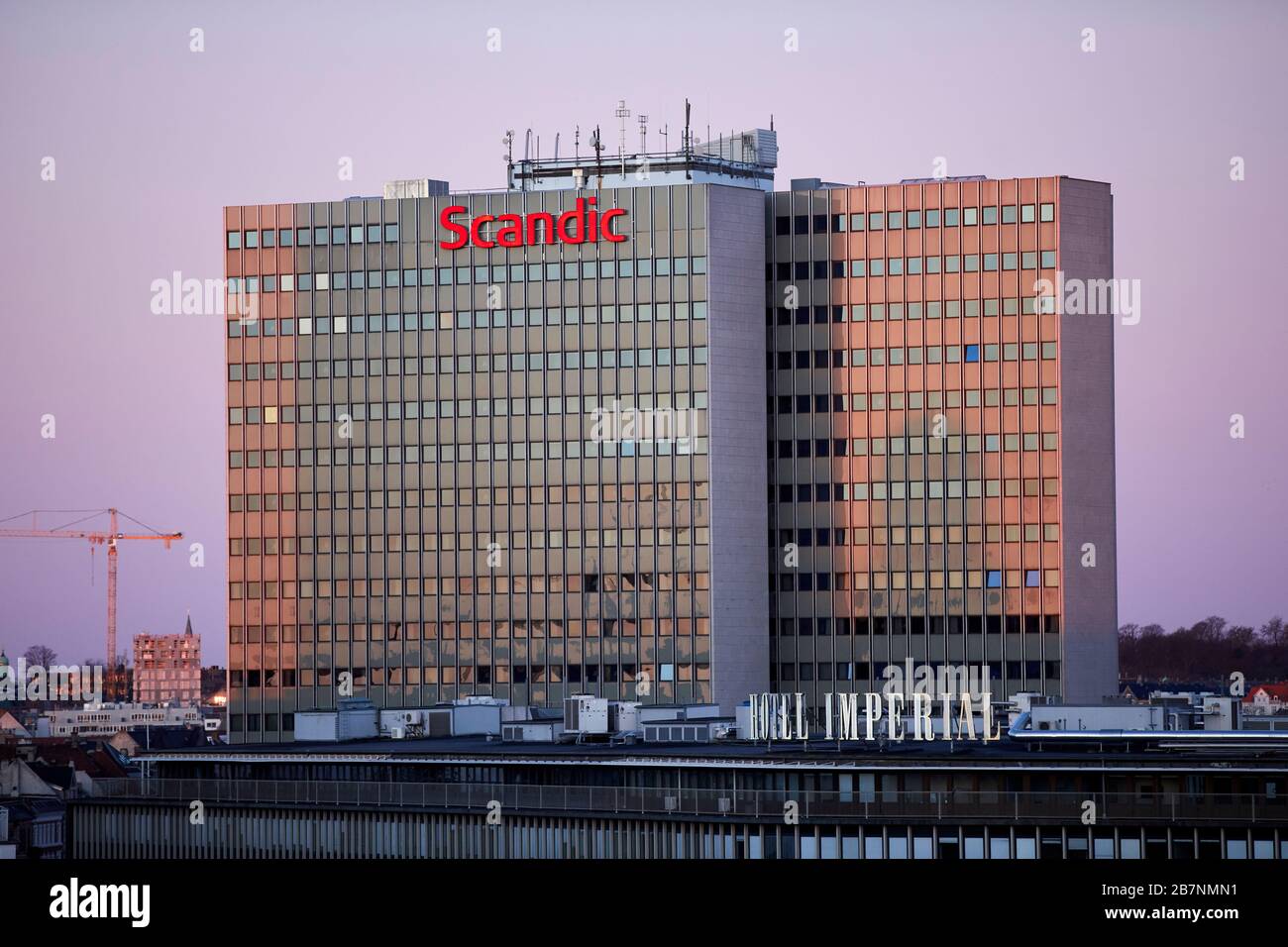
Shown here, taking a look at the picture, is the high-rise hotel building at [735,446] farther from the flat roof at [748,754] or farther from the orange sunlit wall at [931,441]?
the flat roof at [748,754]

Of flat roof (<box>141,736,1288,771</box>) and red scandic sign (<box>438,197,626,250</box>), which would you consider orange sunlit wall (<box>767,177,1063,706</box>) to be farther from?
flat roof (<box>141,736,1288,771</box>)

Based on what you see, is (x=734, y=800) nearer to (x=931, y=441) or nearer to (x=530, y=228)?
(x=931, y=441)

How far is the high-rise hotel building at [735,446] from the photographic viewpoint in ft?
632

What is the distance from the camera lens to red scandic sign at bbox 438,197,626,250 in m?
195

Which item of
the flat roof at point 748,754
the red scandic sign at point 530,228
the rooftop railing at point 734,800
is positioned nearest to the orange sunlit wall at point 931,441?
the red scandic sign at point 530,228

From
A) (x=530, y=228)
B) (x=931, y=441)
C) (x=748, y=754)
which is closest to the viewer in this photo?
(x=748, y=754)

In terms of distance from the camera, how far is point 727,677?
19138cm

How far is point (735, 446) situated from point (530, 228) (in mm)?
26140

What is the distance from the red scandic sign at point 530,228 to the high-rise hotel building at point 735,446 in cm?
23

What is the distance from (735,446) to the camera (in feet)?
639

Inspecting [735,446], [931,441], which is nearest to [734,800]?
[735,446]

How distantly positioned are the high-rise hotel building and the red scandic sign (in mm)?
229

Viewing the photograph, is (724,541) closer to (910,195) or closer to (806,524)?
(806,524)

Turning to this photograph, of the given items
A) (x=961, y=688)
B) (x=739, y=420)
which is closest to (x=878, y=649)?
(x=961, y=688)
